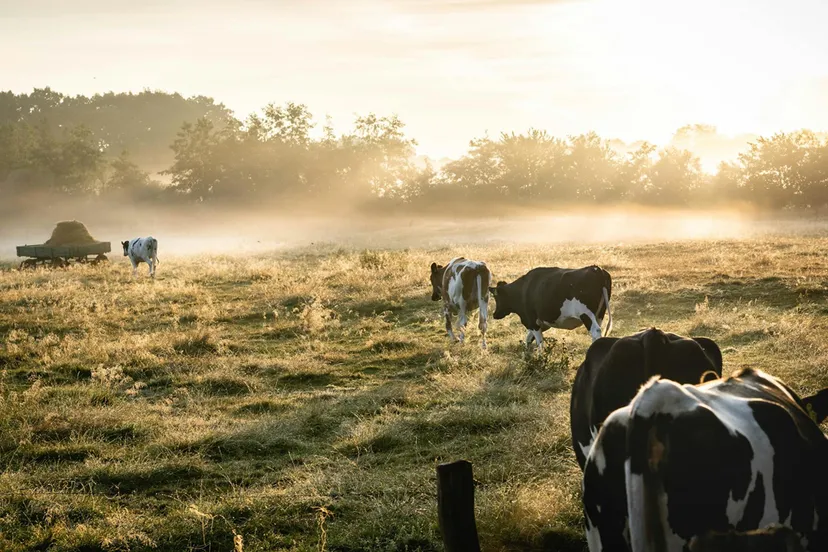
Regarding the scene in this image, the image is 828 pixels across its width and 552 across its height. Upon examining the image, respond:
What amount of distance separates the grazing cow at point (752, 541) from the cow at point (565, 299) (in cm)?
864

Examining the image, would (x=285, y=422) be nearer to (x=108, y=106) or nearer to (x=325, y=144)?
(x=325, y=144)

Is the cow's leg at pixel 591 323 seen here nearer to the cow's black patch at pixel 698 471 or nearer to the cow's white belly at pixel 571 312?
the cow's white belly at pixel 571 312

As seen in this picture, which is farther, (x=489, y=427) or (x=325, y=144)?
(x=325, y=144)

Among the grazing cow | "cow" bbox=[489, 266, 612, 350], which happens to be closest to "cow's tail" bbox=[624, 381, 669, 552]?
the grazing cow

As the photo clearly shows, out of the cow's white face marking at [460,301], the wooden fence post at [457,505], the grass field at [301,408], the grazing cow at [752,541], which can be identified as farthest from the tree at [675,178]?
the grazing cow at [752,541]

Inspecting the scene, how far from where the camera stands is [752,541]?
2.78 metres

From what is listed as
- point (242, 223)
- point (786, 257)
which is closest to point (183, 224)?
point (242, 223)

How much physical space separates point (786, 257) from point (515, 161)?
46.9m

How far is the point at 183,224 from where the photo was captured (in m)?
69.9

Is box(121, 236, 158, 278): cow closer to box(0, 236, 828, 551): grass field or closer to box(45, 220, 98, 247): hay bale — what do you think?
box(45, 220, 98, 247): hay bale

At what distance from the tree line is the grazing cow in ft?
205

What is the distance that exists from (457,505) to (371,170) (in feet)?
229

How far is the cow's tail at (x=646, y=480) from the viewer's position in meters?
3.12

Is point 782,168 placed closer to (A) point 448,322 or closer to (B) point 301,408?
(A) point 448,322
